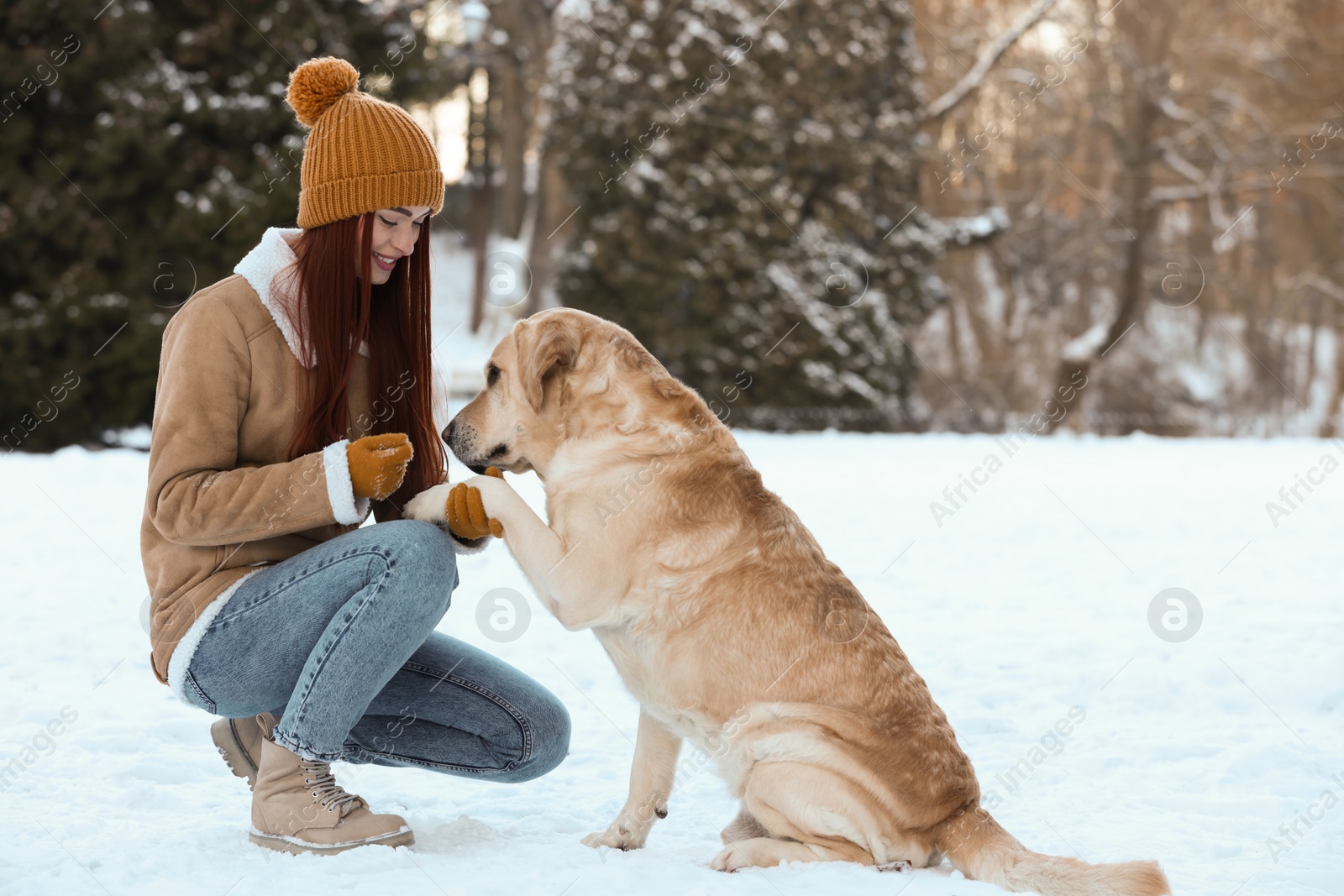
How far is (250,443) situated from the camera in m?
3.14

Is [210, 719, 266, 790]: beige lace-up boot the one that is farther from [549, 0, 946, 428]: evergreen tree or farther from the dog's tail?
[549, 0, 946, 428]: evergreen tree

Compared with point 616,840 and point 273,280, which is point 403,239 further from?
point 616,840

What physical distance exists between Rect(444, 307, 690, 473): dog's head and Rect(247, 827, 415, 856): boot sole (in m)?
1.07

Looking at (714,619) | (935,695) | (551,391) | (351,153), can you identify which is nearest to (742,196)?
(935,695)

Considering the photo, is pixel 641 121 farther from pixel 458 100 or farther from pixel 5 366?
pixel 458 100

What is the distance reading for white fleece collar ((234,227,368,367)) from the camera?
3107mm

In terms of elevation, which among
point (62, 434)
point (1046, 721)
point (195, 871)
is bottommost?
point (62, 434)

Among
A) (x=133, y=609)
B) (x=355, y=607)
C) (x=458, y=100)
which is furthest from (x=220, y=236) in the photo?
(x=458, y=100)

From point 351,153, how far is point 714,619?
1.61 metres

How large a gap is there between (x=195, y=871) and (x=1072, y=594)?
5.29 m

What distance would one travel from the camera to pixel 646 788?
10.9ft

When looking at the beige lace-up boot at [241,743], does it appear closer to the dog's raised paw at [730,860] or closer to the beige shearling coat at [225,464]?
the beige shearling coat at [225,464]

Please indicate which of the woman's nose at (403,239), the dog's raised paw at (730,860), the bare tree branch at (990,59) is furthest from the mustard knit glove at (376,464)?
the bare tree branch at (990,59)

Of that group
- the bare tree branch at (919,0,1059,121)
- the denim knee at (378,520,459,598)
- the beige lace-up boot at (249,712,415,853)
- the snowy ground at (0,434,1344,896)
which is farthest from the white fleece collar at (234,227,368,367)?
the bare tree branch at (919,0,1059,121)
